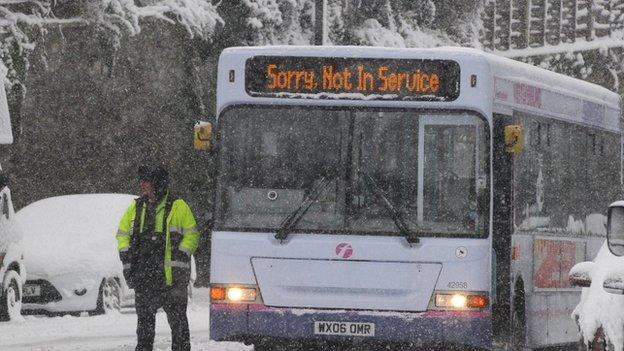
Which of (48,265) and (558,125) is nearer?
(558,125)

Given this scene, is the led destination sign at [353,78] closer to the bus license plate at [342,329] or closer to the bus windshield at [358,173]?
the bus windshield at [358,173]

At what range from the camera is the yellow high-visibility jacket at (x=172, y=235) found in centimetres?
1586

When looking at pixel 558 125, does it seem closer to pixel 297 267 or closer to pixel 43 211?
pixel 297 267

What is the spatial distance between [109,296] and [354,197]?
1042 cm

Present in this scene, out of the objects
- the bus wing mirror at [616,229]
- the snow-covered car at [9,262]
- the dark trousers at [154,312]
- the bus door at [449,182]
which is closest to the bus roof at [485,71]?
the bus door at [449,182]

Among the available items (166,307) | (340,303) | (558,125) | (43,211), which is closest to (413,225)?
(340,303)

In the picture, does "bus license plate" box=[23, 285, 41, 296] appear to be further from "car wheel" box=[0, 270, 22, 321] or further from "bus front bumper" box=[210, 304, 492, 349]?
"bus front bumper" box=[210, 304, 492, 349]

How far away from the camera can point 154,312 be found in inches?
637

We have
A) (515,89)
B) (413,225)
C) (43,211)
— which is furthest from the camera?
(43,211)

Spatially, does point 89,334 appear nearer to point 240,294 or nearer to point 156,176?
point 240,294

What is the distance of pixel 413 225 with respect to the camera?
15766 mm

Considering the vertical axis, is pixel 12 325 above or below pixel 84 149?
below

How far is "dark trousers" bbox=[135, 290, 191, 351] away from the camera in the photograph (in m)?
16.0

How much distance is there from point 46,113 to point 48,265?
9.96 meters
